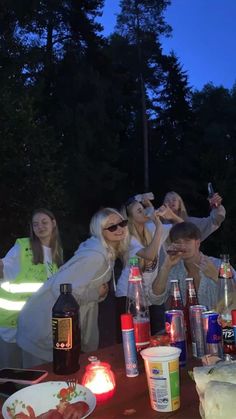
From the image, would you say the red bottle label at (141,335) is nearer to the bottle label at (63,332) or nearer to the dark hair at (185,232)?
the bottle label at (63,332)

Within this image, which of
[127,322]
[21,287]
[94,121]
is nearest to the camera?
[127,322]

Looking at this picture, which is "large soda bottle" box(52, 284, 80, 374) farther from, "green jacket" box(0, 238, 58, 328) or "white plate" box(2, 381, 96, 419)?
"green jacket" box(0, 238, 58, 328)

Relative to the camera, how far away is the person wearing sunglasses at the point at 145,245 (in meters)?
3.48

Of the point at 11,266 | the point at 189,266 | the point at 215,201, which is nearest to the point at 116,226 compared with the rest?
the point at 189,266

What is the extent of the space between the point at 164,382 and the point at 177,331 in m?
0.46

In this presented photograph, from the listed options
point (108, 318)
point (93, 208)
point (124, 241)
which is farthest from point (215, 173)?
point (124, 241)

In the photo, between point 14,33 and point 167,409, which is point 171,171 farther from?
point 167,409

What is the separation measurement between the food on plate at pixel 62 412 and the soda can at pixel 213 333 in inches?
24.0

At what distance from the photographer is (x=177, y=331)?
199cm

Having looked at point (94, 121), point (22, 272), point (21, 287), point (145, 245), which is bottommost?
point (21, 287)

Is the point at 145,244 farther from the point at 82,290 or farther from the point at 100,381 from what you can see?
the point at 100,381

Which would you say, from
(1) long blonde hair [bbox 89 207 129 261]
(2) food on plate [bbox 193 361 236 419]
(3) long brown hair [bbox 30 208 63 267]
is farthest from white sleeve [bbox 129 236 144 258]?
(2) food on plate [bbox 193 361 236 419]

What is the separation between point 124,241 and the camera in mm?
2953

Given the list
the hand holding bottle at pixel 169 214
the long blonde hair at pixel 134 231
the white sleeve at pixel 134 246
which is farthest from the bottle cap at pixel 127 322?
the hand holding bottle at pixel 169 214
